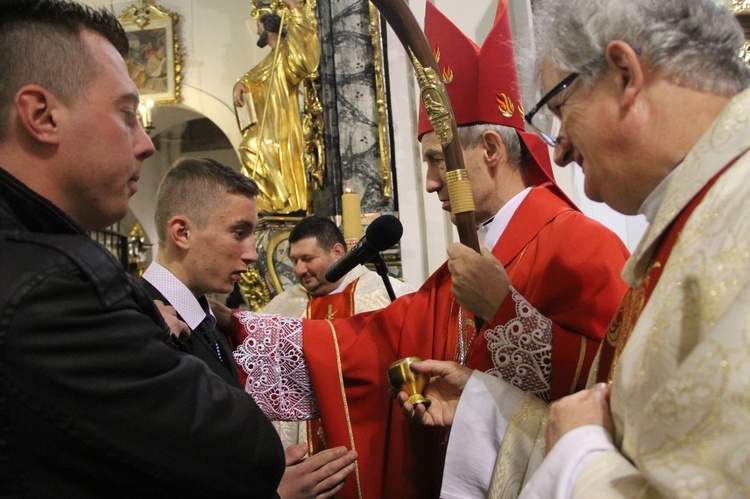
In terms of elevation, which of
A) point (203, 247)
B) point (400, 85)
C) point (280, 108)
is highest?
point (400, 85)

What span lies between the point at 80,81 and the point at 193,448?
0.66 meters

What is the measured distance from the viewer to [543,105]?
4.70 ft

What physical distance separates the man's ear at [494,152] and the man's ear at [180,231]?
3.13 feet

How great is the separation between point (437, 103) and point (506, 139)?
0.47 meters

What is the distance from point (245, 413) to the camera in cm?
122

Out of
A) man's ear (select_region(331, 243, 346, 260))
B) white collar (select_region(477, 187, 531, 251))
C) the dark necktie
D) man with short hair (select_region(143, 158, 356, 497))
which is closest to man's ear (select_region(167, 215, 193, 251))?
man with short hair (select_region(143, 158, 356, 497))

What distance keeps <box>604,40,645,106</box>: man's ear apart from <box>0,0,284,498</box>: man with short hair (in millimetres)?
849

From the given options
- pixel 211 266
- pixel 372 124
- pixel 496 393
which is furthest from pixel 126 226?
pixel 496 393

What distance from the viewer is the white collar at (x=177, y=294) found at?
80.6 inches

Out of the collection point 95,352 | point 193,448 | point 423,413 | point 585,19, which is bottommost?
point 423,413

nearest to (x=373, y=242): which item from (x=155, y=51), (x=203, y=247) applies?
(x=203, y=247)

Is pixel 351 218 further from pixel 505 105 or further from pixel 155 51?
pixel 155 51

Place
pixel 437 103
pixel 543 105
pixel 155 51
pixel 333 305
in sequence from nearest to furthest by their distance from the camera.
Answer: pixel 543 105 → pixel 437 103 → pixel 333 305 → pixel 155 51

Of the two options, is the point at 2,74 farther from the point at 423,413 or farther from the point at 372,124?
the point at 372,124
